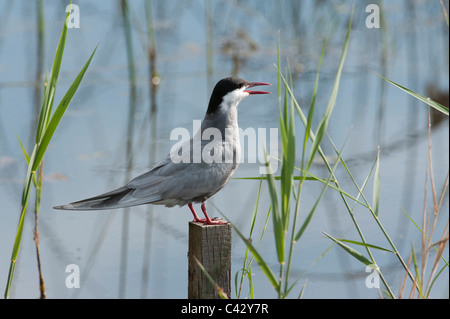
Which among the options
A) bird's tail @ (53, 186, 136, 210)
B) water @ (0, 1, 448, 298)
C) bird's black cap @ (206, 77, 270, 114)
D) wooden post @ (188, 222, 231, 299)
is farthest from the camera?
water @ (0, 1, 448, 298)

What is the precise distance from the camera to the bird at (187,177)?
11.3ft

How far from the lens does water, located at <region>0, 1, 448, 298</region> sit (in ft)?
15.8

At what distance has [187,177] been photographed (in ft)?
11.6

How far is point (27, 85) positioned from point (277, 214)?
17.0 feet

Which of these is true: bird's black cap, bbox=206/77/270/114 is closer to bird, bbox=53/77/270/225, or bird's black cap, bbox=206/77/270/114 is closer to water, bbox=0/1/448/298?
bird, bbox=53/77/270/225

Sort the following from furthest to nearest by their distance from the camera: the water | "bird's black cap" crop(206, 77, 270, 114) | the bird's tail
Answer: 1. the water
2. "bird's black cap" crop(206, 77, 270, 114)
3. the bird's tail

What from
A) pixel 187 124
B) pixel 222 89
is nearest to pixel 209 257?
pixel 222 89

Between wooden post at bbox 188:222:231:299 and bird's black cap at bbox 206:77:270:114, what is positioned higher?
bird's black cap at bbox 206:77:270:114

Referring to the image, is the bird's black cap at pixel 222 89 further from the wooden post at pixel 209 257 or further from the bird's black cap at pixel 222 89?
the wooden post at pixel 209 257

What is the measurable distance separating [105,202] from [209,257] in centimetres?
58

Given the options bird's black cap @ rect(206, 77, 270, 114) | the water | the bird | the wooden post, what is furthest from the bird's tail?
the water

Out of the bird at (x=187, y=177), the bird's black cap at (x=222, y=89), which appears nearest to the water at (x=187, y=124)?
the bird's black cap at (x=222, y=89)
